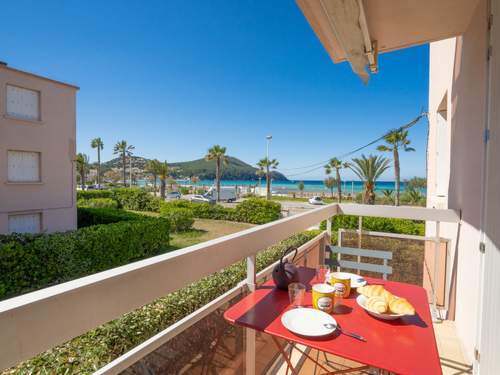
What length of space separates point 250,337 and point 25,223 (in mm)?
9182

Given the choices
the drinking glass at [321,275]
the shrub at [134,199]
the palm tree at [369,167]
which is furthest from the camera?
the shrub at [134,199]

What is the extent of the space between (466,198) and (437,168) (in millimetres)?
Result: 1950

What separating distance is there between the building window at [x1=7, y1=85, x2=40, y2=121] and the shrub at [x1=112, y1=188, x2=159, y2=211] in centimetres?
934

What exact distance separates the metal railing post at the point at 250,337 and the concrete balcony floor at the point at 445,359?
425 millimetres

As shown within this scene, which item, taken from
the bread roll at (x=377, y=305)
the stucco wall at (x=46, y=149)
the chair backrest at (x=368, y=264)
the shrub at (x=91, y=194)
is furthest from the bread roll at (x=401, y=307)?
the shrub at (x=91, y=194)

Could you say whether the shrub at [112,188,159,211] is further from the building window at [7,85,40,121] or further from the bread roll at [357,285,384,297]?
the bread roll at [357,285,384,297]

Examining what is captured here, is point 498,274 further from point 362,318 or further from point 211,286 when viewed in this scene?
point 211,286

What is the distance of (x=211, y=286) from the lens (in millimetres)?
2539

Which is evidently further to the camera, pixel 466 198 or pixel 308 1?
pixel 466 198

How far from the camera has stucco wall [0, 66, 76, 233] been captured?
7129mm

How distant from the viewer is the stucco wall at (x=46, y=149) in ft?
23.4

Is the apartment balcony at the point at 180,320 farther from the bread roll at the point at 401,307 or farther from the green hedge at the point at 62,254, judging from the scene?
the green hedge at the point at 62,254

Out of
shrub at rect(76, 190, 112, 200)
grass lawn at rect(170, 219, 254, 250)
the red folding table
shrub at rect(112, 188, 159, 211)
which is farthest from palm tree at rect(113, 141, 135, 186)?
the red folding table

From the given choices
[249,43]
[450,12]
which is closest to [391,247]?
[450,12]
